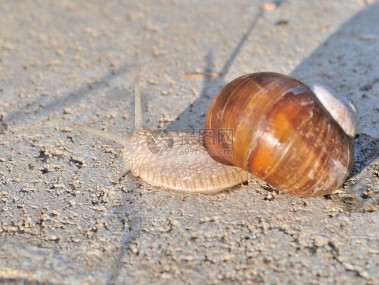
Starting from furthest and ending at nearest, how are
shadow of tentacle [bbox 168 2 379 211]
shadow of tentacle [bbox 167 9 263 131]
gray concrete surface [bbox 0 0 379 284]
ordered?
shadow of tentacle [bbox 167 9 263 131]
shadow of tentacle [bbox 168 2 379 211]
gray concrete surface [bbox 0 0 379 284]

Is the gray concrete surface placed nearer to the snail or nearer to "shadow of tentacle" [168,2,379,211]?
"shadow of tentacle" [168,2,379,211]

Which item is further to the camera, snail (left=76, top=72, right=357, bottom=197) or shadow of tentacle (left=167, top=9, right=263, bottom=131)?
shadow of tentacle (left=167, top=9, right=263, bottom=131)

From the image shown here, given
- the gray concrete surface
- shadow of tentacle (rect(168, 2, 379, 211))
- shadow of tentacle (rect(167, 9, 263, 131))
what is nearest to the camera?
the gray concrete surface

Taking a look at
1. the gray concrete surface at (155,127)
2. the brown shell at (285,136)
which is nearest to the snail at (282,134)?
the brown shell at (285,136)

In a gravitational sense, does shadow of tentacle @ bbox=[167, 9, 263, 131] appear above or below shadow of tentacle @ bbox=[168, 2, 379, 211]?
below

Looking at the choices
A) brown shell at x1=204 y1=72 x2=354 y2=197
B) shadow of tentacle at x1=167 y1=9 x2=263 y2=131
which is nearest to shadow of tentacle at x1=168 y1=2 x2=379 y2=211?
shadow of tentacle at x1=167 y1=9 x2=263 y2=131

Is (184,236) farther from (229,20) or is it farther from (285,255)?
(229,20)

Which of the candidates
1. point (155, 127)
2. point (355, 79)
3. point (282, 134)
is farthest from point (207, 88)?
point (282, 134)
